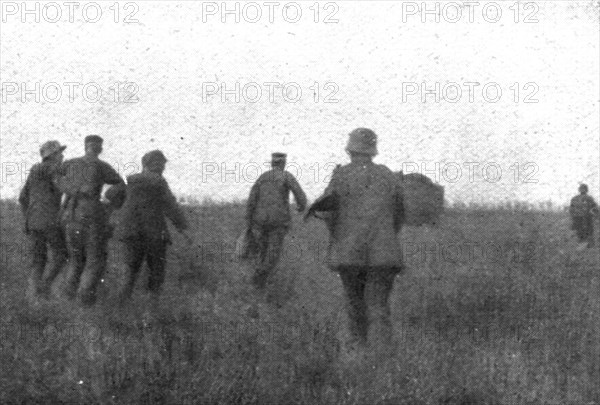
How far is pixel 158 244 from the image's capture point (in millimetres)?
11453

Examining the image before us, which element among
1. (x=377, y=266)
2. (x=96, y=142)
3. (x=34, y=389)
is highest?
(x=96, y=142)

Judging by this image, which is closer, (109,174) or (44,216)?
(109,174)

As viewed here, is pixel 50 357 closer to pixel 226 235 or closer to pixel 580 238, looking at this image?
pixel 226 235

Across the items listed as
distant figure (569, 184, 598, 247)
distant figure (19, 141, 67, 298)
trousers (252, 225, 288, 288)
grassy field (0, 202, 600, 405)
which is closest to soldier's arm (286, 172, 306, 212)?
trousers (252, 225, 288, 288)

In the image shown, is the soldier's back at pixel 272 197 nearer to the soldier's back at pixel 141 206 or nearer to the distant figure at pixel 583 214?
the soldier's back at pixel 141 206

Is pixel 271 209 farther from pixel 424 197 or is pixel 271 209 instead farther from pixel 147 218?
pixel 424 197

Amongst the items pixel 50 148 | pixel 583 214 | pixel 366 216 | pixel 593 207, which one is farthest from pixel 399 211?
pixel 593 207

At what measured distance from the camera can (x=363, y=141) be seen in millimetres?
9164

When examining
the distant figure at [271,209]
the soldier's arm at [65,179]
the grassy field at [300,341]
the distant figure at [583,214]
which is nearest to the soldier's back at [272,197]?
the distant figure at [271,209]

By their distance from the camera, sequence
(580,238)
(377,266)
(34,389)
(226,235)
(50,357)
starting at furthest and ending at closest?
(580,238)
(226,235)
(377,266)
(50,357)
(34,389)

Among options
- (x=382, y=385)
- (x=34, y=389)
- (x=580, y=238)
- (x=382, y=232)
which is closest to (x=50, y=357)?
(x=34, y=389)

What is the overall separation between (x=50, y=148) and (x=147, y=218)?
1.32m

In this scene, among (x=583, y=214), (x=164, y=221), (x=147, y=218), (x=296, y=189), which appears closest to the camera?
(x=147, y=218)

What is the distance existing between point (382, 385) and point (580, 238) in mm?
19007
